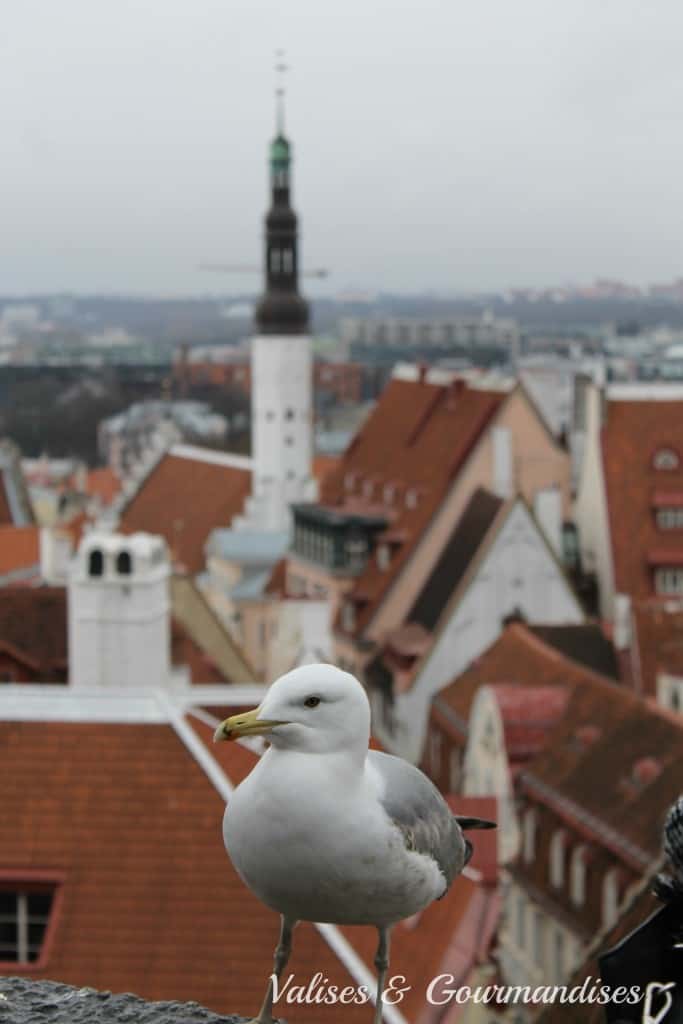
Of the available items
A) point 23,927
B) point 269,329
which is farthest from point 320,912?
point 269,329

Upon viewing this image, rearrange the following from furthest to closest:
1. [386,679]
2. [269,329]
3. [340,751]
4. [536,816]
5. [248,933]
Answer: [269,329]
[386,679]
[536,816]
[248,933]
[340,751]

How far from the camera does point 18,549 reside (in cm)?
4681

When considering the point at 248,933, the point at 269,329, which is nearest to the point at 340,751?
the point at 248,933

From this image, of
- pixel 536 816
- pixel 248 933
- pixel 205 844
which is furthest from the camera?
pixel 536 816

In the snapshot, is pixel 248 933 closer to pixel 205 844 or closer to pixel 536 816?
pixel 205 844

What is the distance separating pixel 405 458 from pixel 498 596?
909cm

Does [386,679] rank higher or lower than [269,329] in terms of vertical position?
lower

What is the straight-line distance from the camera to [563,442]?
53.2 meters

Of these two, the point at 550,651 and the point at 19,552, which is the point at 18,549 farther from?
the point at 550,651

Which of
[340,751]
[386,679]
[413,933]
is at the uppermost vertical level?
[340,751]

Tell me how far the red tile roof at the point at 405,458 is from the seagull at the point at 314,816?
4079cm

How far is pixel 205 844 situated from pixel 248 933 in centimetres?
109

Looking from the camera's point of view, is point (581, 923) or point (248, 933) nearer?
point (248, 933)

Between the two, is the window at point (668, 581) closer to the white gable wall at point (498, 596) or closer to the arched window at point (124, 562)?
the white gable wall at point (498, 596)
